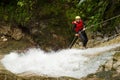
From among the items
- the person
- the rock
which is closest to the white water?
the person

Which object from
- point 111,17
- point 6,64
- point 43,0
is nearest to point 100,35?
point 111,17

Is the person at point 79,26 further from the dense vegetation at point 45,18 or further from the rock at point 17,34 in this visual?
the rock at point 17,34

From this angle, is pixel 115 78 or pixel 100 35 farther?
pixel 100 35

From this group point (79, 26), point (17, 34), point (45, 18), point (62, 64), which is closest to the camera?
point (62, 64)

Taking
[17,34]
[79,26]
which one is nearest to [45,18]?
[17,34]

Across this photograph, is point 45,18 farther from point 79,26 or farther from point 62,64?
point 62,64

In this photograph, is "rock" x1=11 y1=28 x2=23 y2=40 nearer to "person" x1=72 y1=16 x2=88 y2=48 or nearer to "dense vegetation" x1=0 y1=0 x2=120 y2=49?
"dense vegetation" x1=0 y1=0 x2=120 y2=49

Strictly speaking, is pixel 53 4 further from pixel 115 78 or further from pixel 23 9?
pixel 115 78

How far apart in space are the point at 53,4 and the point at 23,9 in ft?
7.37

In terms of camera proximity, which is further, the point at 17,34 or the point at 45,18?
the point at 17,34

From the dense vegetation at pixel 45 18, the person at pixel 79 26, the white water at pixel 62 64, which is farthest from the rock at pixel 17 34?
the white water at pixel 62 64

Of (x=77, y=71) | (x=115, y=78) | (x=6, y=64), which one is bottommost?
(x=115, y=78)

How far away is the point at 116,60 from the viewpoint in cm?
1171

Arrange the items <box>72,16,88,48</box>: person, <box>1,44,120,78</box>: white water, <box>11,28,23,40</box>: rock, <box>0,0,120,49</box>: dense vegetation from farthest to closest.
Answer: <box>11,28,23,40</box>: rock
<box>0,0,120,49</box>: dense vegetation
<box>72,16,88,48</box>: person
<box>1,44,120,78</box>: white water
